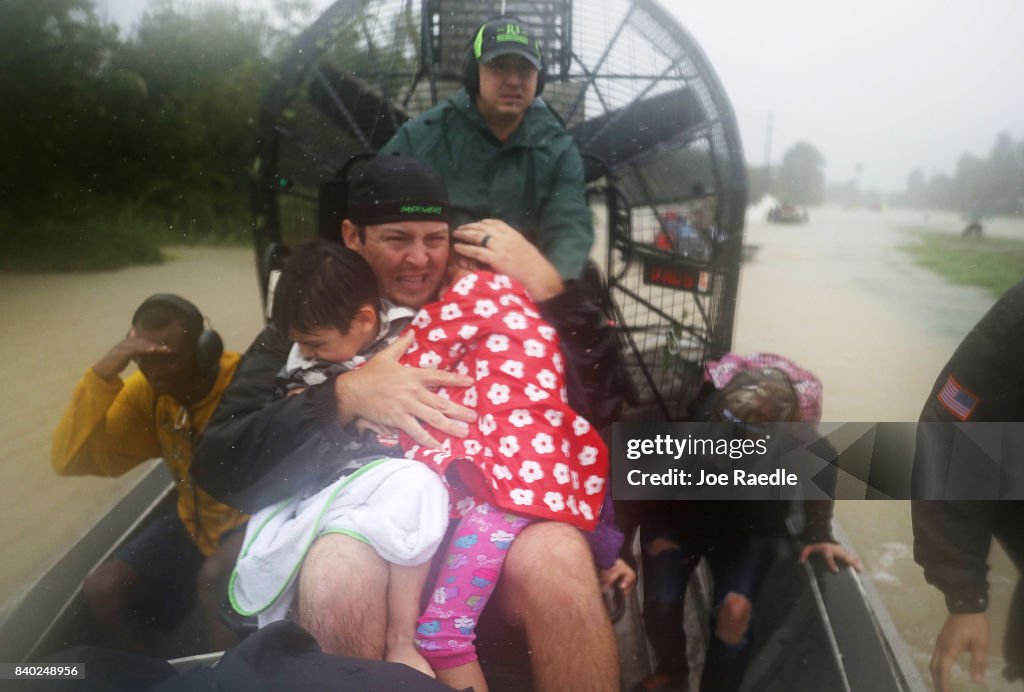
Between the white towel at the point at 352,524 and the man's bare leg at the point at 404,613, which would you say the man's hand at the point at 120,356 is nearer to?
the white towel at the point at 352,524

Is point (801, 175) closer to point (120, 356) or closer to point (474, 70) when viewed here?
point (474, 70)

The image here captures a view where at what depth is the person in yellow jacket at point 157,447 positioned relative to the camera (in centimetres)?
140

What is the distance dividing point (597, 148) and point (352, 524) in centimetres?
85

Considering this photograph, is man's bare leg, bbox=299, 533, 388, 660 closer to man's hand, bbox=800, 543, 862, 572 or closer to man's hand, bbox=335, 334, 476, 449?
man's hand, bbox=335, 334, 476, 449

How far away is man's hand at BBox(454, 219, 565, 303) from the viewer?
1.28 metres

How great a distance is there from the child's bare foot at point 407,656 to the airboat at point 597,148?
0.52 ft

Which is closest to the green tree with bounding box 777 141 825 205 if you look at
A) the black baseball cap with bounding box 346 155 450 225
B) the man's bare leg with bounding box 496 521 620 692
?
the black baseball cap with bounding box 346 155 450 225

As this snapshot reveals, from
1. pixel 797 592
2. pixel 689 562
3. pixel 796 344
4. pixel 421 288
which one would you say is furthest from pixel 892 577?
pixel 421 288

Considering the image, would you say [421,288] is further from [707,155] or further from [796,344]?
[796,344]

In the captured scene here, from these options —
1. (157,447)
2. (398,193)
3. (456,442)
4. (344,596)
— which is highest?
(398,193)

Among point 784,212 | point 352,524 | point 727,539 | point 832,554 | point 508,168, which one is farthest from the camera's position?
point 832,554

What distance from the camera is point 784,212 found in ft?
4.61

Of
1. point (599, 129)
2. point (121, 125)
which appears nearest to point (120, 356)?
point (121, 125)

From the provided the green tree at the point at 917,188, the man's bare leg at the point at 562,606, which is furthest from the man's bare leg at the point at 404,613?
the green tree at the point at 917,188
